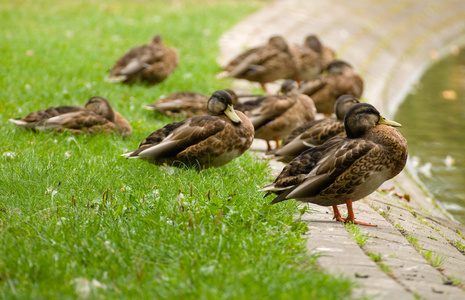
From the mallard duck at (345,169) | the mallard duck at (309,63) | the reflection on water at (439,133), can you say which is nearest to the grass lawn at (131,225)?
the mallard duck at (345,169)

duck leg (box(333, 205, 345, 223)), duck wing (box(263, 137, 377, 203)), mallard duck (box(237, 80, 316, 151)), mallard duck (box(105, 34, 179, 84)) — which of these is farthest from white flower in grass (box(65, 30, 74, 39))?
duck leg (box(333, 205, 345, 223))

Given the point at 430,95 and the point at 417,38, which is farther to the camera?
the point at 417,38

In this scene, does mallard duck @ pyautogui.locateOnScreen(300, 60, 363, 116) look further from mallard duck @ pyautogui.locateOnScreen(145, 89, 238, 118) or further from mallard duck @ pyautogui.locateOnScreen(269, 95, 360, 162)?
mallard duck @ pyautogui.locateOnScreen(269, 95, 360, 162)

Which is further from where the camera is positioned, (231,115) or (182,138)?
(231,115)

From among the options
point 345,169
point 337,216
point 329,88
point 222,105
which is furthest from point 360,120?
point 329,88

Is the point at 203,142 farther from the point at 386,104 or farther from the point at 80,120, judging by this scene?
the point at 386,104

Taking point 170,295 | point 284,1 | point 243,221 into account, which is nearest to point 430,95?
point 284,1

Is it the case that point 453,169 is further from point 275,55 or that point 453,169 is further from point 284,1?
point 284,1

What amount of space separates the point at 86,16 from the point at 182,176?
1141 cm

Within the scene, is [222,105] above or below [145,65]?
above

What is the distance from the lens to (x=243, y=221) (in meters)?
4.64

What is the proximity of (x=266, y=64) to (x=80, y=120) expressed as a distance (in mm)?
4088

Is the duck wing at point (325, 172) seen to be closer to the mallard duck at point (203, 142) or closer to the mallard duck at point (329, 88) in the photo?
the mallard duck at point (203, 142)

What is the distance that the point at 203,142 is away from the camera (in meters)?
5.84
